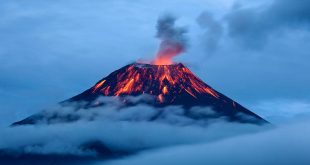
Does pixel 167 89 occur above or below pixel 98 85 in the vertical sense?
below

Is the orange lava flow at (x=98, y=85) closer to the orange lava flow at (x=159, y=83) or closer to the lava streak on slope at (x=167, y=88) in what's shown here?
the lava streak on slope at (x=167, y=88)

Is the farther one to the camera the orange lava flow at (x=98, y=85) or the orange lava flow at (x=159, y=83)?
the orange lava flow at (x=98, y=85)

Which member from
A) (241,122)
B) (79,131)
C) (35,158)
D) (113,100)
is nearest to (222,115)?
(241,122)

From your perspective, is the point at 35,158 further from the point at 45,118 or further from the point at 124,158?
the point at 45,118

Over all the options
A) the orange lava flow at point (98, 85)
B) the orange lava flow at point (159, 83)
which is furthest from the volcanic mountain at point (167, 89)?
the orange lava flow at point (98, 85)

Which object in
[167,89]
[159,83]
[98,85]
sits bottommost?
[167,89]

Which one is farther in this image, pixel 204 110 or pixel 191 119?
pixel 191 119

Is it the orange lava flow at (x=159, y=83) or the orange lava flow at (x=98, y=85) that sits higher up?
the orange lava flow at (x=98, y=85)

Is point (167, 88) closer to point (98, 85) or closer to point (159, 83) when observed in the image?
point (159, 83)

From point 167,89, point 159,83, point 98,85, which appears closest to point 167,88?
point 167,89
